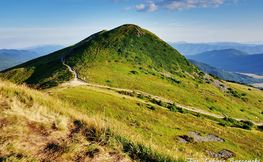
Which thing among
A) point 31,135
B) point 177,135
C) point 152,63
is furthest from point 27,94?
point 152,63


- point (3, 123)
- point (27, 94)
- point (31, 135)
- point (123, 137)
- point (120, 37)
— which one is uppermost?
point (120, 37)

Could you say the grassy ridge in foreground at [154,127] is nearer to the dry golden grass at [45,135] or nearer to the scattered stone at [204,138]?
the scattered stone at [204,138]

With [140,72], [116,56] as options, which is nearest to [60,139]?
[140,72]

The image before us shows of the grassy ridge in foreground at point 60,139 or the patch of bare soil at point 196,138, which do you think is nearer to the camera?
the grassy ridge in foreground at point 60,139

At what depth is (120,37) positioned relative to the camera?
3593 inches

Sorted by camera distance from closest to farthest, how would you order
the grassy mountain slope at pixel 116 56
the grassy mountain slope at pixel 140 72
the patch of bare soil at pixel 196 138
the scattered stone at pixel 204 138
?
1. the patch of bare soil at pixel 196 138
2. the scattered stone at pixel 204 138
3. the grassy mountain slope at pixel 140 72
4. the grassy mountain slope at pixel 116 56

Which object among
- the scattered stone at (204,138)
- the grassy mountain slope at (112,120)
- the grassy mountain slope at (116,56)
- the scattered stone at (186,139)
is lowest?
the scattered stone at (204,138)

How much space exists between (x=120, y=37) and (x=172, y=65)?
42.6 m

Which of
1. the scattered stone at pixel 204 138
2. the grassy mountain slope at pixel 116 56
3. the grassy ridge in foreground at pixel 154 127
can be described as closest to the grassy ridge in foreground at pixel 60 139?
the grassy ridge in foreground at pixel 154 127

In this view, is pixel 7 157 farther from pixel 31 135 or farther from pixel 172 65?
pixel 172 65

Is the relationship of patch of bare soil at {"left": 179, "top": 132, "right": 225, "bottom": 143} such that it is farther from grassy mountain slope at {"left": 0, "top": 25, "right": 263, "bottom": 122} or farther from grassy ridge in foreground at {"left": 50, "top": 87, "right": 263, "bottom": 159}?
grassy mountain slope at {"left": 0, "top": 25, "right": 263, "bottom": 122}

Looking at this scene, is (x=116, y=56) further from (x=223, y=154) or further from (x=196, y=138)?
(x=223, y=154)

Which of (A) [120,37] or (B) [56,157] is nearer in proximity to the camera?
(B) [56,157]

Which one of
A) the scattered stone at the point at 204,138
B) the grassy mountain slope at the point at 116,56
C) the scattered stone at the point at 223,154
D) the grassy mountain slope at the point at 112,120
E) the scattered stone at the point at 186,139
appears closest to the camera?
the grassy mountain slope at the point at 112,120
